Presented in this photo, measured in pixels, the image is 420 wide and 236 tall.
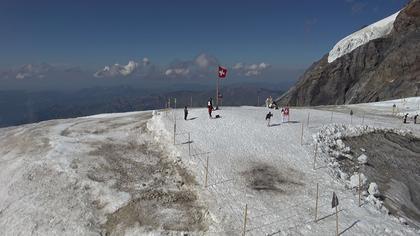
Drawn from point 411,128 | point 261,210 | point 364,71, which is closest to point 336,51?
point 364,71

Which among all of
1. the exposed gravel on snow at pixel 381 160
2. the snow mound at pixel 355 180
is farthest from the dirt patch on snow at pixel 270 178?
the exposed gravel on snow at pixel 381 160

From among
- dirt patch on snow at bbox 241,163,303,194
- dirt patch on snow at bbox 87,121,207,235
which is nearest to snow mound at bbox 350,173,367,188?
dirt patch on snow at bbox 241,163,303,194

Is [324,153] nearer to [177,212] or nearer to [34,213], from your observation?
[177,212]

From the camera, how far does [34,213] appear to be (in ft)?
71.9

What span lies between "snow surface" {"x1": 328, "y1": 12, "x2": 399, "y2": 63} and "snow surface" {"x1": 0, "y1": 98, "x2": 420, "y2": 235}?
10175cm

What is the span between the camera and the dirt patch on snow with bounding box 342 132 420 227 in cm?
2389

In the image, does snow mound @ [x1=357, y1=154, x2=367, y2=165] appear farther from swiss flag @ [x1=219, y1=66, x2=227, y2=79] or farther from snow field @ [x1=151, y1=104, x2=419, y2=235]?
swiss flag @ [x1=219, y1=66, x2=227, y2=79]

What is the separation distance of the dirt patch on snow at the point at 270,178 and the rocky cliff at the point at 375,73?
62.3 m

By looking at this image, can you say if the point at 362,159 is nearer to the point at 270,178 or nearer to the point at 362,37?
the point at 270,178

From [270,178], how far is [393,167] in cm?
1196

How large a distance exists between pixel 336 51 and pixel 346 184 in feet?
410

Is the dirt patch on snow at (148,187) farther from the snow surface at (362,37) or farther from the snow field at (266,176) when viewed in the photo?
the snow surface at (362,37)

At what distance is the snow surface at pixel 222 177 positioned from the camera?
2011cm

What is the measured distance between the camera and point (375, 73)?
10150cm
